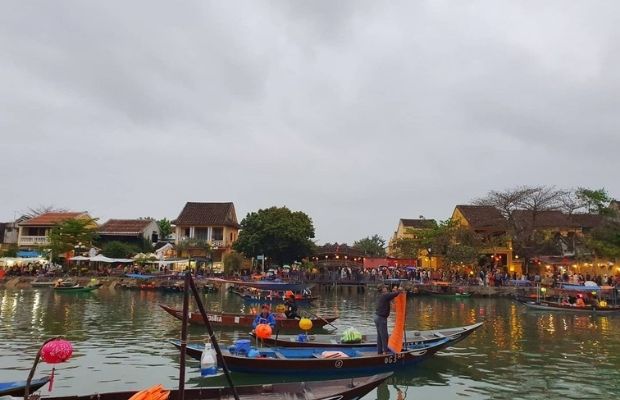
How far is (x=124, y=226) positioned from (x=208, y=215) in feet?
32.2

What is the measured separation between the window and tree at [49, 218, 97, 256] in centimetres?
1329

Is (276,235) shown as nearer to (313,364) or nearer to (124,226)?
(124,226)

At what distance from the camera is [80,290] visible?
37.0 metres

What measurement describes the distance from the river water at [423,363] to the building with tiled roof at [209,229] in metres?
21.6

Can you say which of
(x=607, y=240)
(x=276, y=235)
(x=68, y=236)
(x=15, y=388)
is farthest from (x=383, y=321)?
(x=68, y=236)

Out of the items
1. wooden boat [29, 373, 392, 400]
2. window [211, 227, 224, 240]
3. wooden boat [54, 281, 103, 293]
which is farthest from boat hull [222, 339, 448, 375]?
window [211, 227, 224, 240]

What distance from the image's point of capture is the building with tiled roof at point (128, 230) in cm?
5372

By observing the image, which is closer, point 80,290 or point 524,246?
point 80,290

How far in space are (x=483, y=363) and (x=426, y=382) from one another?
120 inches

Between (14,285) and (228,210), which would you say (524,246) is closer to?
(228,210)

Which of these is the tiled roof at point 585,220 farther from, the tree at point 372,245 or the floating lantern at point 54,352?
the floating lantern at point 54,352

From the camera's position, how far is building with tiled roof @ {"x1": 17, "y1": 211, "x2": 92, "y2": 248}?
52.7 m

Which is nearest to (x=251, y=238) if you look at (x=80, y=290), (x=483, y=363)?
(x=80, y=290)

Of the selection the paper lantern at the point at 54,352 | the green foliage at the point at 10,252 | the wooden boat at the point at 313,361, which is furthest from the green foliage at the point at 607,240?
the green foliage at the point at 10,252
